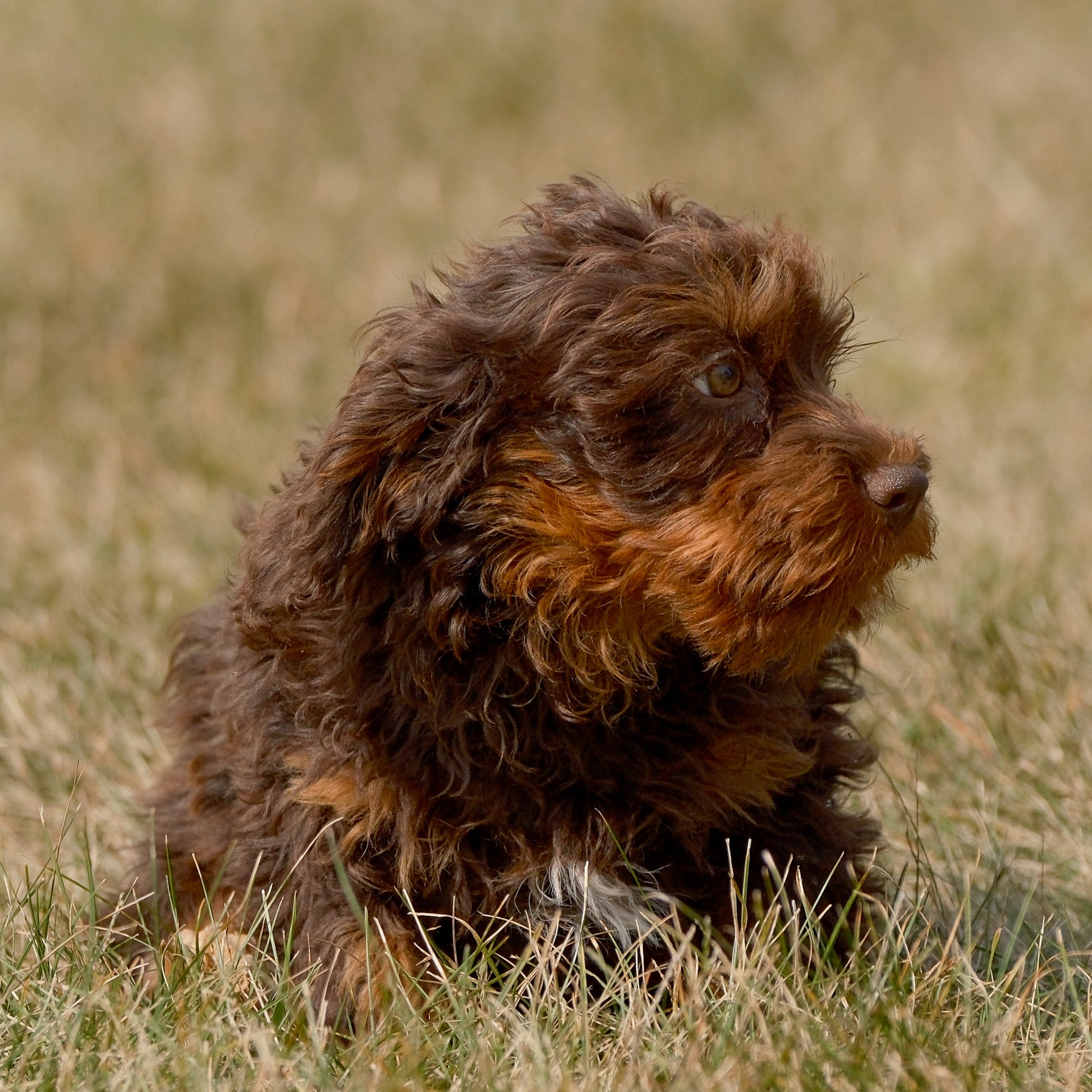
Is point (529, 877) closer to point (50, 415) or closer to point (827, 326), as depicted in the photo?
point (827, 326)

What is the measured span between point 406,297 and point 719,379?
6029 millimetres

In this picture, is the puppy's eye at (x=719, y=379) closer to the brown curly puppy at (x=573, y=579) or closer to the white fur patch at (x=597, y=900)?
the brown curly puppy at (x=573, y=579)

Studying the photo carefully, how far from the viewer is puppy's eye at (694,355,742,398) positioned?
3.03m

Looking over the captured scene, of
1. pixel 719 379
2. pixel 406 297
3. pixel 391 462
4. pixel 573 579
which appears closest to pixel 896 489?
pixel 719 379

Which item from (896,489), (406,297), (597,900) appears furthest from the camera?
(406,297)

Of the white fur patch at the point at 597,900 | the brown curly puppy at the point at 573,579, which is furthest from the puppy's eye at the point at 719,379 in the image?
the white fur patch at the point at 597,900

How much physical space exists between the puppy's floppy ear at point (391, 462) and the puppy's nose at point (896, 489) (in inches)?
28.4

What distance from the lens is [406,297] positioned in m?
8.88

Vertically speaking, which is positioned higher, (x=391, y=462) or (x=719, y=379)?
(x=719, y=379)

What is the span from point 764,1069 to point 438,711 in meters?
0.91

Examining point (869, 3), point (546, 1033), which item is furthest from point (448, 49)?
point (546, 1033)

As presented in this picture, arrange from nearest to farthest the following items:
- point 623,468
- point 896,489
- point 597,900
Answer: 1. point 896,489
2. point 623,468
3. point 597,900

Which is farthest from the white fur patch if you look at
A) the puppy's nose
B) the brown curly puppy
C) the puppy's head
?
the puppy's nose

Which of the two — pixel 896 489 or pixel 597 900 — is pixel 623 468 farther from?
pixel 597 900
